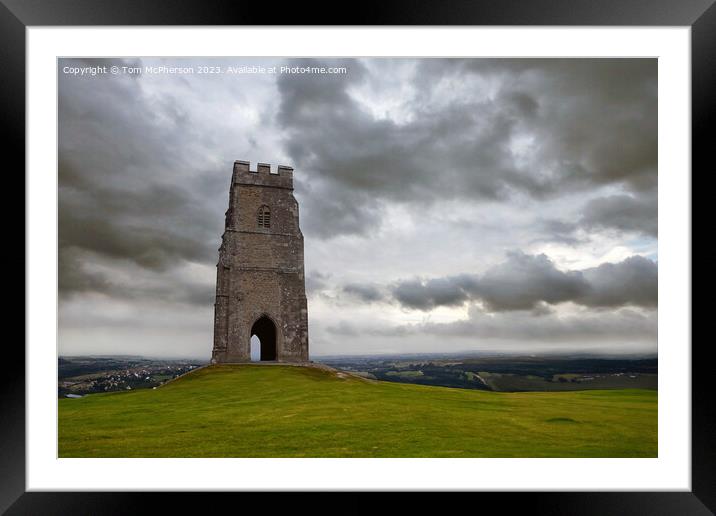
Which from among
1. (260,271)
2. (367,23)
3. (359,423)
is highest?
(367,23)

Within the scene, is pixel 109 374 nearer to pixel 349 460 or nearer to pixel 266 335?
pixel 349 460

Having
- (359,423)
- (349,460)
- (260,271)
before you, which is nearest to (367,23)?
(349,460)

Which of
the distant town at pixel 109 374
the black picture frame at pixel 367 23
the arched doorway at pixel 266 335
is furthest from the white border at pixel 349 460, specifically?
the arched doorway at pixel 266 335

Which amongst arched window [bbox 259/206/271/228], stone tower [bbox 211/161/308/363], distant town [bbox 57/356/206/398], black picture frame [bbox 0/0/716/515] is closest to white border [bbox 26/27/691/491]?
black picture frame [bbox 0/0/716/515]

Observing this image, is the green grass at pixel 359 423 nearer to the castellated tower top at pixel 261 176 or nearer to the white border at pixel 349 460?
the white border at pixel 349 460

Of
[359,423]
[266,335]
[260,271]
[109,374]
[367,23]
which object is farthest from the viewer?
[266,335]

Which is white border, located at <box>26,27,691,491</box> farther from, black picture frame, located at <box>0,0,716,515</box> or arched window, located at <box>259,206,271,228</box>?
arched window, located at <box>259,206,271,228</box>

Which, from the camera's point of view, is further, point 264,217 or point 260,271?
point 264,217

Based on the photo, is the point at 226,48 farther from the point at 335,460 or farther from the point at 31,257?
the point at 335,460
